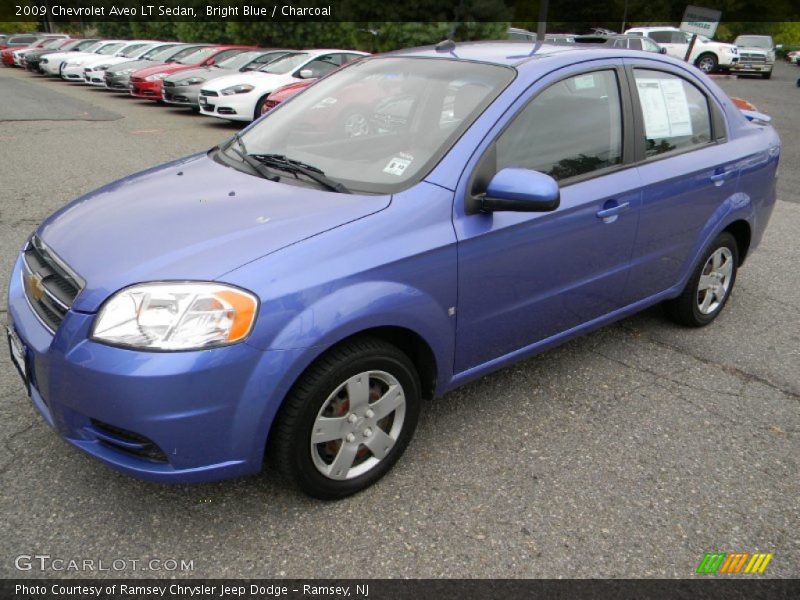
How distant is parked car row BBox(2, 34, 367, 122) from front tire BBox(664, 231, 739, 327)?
4.77m

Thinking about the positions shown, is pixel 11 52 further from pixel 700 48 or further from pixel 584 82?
pixel 584 82

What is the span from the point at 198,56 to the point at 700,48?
66.7 feet

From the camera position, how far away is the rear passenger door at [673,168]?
3.56 m

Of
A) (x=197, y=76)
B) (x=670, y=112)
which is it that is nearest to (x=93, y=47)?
(x=197, y=76)

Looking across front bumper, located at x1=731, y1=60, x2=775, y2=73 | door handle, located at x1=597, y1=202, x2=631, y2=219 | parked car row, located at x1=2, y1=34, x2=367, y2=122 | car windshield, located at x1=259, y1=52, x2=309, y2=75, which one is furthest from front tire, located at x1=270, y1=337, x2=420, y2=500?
front bumper, located at x1=731, y1=60, x2=775, y2=73

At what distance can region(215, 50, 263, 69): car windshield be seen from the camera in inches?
583

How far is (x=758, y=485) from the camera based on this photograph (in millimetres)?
2881

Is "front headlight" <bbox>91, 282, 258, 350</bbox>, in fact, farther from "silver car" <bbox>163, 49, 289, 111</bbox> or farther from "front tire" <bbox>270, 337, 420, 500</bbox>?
"silver car" <bbox>163, 49, 289, 111</bbox>

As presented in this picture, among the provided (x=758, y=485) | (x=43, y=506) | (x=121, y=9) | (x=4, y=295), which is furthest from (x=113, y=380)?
(x=121, y=9)

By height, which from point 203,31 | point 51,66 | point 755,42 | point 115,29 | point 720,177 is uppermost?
point 755,42

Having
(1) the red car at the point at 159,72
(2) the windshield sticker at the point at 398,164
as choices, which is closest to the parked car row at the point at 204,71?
(1) the red car at the point at 159,72

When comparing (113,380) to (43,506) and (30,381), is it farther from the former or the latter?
(43,506)

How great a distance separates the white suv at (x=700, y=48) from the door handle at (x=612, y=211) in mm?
25371

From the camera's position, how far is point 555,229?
121 inches
